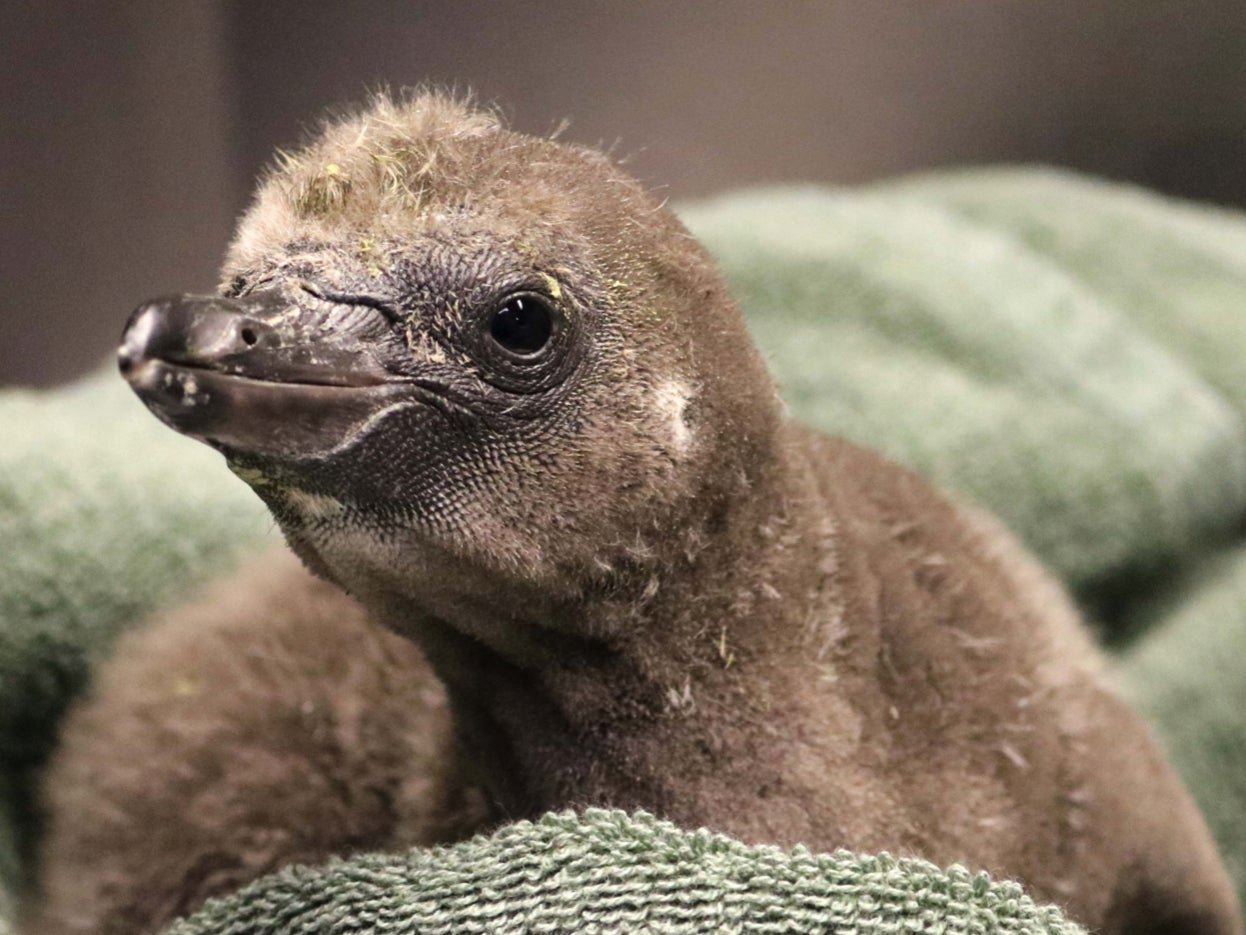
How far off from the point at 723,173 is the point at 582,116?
383 mm

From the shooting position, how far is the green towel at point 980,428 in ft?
4.09

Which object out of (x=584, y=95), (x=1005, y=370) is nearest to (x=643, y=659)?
(x=1005, y=370)

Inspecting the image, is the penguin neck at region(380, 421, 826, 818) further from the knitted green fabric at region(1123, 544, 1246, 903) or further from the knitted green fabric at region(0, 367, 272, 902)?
the knitted green fabric at region(1123, 544, 1246, 903)

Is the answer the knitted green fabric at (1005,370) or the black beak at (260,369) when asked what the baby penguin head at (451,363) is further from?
the knitted green fabric at (1005,370)

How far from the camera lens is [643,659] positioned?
78cm

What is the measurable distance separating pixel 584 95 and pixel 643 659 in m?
1.28

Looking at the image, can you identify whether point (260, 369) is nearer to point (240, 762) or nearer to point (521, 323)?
point (521, 323)

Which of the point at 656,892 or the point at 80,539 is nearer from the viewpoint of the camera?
the point at 656,892

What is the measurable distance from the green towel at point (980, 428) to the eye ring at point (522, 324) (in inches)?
26.4

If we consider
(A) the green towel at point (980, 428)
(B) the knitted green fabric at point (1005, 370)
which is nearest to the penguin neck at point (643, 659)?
(A) the green towel at point (980, 428)

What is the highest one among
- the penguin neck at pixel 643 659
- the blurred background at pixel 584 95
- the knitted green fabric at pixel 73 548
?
the blurred background at pixel 584 95

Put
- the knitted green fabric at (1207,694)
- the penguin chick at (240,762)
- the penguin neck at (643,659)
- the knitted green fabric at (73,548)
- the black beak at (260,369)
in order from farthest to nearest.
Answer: the knitted green fabric at (1207,694) < the knitted green fabric at (73,548) < the penguin chick at (240,762) < the penguin neck at (643,659) < the black beak at (260,369)

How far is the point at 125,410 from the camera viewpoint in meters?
1.56

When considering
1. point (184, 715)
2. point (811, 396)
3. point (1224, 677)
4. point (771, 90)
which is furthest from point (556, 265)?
point (771, 90)
